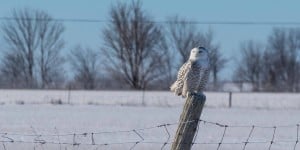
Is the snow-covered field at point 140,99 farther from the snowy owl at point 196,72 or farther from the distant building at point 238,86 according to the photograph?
the snowy owl at point 196,72

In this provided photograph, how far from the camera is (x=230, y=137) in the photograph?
18438mm

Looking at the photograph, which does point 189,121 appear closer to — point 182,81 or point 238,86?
point 182,81

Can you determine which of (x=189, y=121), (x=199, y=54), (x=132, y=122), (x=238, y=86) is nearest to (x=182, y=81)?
(x=199, y=54)

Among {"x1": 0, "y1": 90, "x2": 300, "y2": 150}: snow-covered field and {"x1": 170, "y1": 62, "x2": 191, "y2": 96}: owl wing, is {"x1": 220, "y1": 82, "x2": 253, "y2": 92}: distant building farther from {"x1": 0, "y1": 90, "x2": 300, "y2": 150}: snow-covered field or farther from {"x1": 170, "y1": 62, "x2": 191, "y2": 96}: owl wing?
{"x1": 170, "y1": 62, "x2": 191, "y2": 96}: owl wing

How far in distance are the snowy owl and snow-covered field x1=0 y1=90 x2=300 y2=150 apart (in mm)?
1707

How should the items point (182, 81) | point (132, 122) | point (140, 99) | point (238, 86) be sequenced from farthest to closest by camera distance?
point (238, 86) < point (140, 99) < point (132, 122) < point (182, 81)

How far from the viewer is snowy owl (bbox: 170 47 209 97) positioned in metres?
5.97

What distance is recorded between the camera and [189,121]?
19.2 feet

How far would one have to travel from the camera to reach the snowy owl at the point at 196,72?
5973 mm

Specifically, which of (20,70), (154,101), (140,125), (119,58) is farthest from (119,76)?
(140,125)

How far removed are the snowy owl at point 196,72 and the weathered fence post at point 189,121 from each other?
154 millimetres

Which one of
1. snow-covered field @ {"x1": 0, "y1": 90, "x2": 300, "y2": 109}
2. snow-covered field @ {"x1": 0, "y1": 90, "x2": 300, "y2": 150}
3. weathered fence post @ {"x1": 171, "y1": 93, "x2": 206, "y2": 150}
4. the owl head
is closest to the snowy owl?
the owl head

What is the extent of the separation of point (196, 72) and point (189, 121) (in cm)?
43

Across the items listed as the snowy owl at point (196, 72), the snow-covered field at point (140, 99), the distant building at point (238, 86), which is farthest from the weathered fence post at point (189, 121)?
the distant building at point (238, 86)
